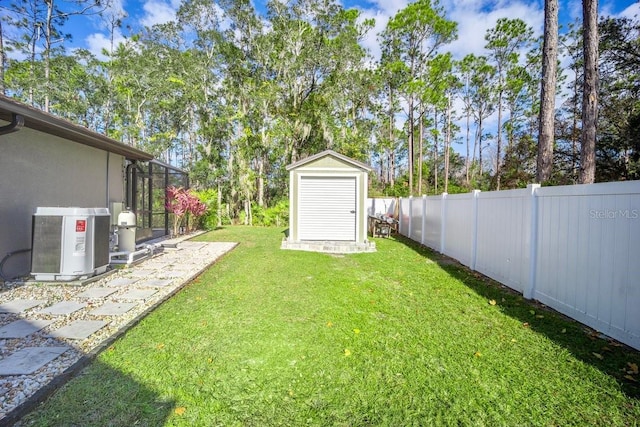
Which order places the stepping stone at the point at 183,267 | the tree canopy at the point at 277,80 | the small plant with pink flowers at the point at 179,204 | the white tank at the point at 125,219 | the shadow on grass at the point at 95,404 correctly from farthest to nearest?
the tree canopy at the point at 277,80 → the small plant with pink flowers at the point at 179,204 → the white tank at the point at 125,219 → the stepping stone at the point at 183,267 → the shadow on grass at the point at 95,404

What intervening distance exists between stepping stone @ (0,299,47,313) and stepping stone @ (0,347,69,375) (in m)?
1.26

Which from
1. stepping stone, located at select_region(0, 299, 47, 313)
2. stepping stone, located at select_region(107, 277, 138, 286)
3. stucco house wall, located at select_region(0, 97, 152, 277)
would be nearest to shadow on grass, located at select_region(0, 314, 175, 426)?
stepping stone, located at select_region(0, 299, 47, 313)

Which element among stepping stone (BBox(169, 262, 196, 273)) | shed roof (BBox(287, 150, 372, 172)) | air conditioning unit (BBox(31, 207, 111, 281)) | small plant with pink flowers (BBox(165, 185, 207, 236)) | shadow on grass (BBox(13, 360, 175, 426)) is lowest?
shadow on grass (BBox(13, 360, 175, 426))

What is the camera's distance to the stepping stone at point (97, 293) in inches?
152

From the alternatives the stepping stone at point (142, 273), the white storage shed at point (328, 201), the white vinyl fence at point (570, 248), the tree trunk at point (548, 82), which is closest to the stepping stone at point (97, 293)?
the stepping stone at point (142, 273)

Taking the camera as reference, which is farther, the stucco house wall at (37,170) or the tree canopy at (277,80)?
the tree canopy at (277,80)

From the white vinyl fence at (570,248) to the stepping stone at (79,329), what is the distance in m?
4.79

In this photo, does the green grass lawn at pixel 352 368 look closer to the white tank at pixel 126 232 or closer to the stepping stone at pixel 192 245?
the white tank at pixel 126 232

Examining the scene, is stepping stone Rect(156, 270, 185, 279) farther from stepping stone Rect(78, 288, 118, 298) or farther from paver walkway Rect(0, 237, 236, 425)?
stepping stone Rect(78, 288, 118, 298)

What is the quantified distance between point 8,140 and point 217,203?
33.0 ft

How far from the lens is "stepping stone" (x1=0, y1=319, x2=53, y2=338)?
2.73m

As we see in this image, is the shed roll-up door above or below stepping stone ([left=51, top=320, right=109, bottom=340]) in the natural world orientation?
above

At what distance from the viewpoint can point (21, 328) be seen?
2.87 m

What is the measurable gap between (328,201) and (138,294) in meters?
5.33
